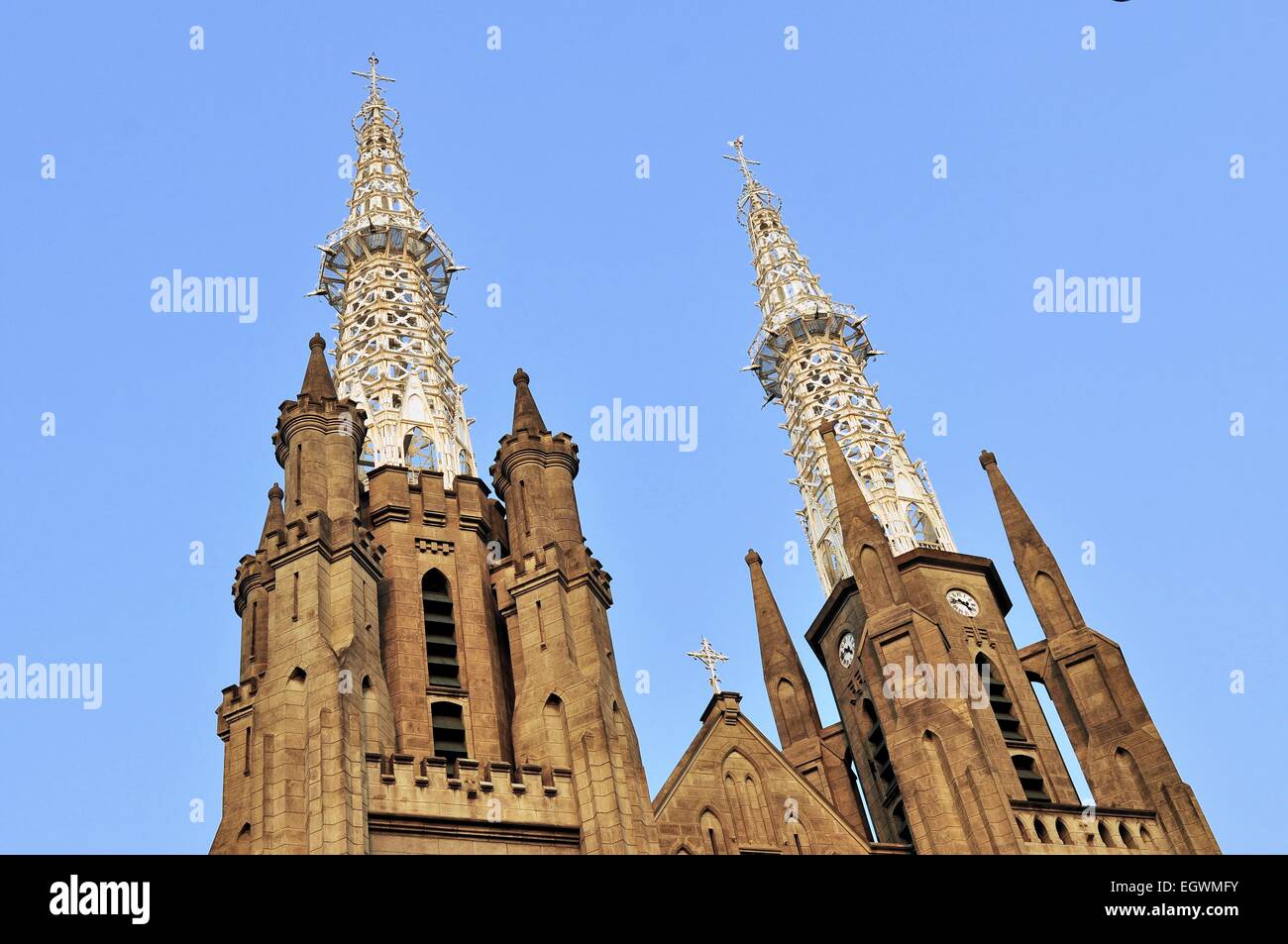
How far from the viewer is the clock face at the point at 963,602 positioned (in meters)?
48.1

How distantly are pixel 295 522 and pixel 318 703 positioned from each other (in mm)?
5410

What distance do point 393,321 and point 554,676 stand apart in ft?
65.3

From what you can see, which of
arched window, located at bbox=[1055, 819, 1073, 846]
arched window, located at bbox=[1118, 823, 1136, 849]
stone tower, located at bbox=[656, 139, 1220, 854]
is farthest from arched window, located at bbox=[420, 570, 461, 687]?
arched window, located at bbox=[1118, 823, 1136, 849]

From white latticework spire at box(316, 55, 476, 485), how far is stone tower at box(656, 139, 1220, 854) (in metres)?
11.1

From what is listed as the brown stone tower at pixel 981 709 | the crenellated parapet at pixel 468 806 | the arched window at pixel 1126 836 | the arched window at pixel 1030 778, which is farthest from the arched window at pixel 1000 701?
the crenellated parapet at pixel 468 806

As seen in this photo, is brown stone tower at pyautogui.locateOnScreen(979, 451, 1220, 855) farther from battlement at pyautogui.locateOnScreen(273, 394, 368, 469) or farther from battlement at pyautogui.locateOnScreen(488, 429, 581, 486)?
battlement at pyautogui.locateOnScreen(273, 394, 368, 469)

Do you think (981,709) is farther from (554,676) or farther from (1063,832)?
(554,676)

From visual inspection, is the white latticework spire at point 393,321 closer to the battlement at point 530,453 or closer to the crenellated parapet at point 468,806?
the battlement at point 530,453

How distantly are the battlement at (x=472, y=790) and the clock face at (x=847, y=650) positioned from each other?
1693cm

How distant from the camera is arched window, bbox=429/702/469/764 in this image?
3734 cm
